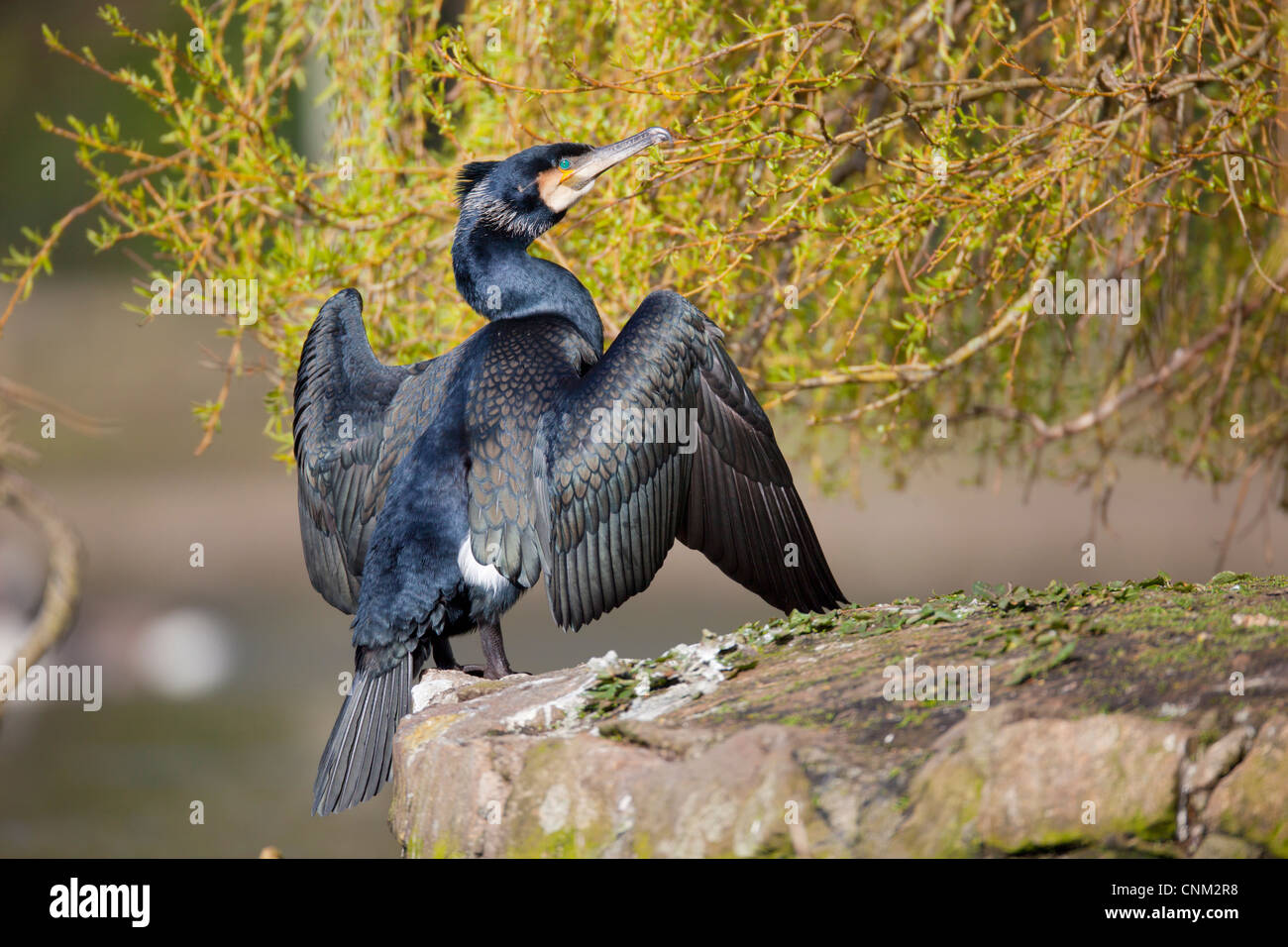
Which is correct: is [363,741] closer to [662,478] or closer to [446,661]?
[446,661]

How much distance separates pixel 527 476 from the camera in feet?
10.9

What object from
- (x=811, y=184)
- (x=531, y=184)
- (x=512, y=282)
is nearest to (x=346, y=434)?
(x=512, y=282)

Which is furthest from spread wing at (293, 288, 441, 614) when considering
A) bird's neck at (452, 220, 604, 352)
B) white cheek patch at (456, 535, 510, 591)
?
white cheek patch at (456, 535, 510, 591)

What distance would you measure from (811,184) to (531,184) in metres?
0.76

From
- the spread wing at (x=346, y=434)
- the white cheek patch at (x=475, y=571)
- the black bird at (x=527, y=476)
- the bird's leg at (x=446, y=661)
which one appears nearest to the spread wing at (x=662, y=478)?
the black bird at (x=527, y=476)

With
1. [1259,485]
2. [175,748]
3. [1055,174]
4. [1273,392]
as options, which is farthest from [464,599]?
[1259,485]

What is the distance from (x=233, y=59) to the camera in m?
13.7

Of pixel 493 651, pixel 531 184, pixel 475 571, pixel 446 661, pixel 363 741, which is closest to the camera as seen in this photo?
pixel 363 741

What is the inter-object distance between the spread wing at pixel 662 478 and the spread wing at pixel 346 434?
1.59 ft

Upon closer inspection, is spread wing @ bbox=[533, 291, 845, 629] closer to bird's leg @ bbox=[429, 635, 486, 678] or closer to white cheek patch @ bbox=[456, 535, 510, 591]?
white cheek patch @ bbox=[456, 535, 510, 591]

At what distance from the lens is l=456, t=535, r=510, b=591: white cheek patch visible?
331cm

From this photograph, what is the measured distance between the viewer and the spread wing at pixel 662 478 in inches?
128

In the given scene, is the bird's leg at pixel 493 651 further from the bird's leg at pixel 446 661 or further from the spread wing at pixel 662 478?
the spread wing at pixel 662 478

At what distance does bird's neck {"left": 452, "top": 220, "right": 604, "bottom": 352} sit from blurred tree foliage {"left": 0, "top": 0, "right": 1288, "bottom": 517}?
0.32m
